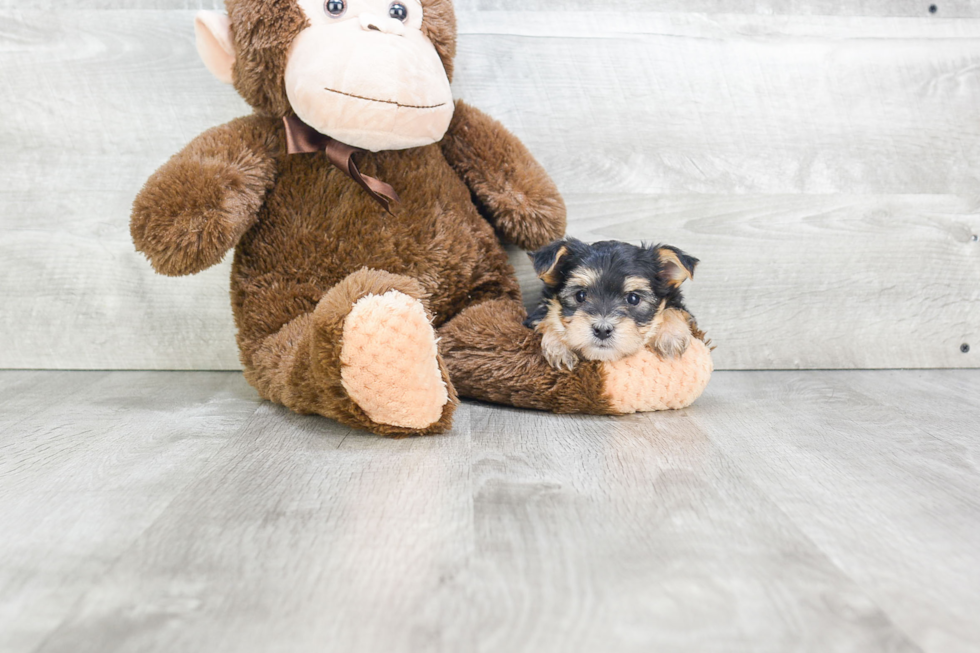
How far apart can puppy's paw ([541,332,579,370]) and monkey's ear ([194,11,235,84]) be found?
928 millimetres

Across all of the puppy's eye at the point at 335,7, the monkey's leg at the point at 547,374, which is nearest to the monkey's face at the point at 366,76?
the puppy's eye at the point at 335,7

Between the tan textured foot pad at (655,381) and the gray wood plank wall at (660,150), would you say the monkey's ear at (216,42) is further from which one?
the tan textured foot pad at (655,381)

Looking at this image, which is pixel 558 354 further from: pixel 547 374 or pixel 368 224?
pixel 368 224

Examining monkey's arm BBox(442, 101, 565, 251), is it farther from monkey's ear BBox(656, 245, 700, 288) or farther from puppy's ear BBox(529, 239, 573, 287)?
monkey's ear BBox(656, 245, 700, 288)

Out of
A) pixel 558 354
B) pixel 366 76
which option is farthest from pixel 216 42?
pixel 558 354

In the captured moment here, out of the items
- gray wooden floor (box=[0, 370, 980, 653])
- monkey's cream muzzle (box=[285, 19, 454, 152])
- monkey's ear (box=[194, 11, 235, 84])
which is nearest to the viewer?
gray wooden floor (box=[0, 370, 980, 653])

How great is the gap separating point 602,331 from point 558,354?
0.12 m

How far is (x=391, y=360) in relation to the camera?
1.39 metres

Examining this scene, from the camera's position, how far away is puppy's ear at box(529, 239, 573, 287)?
1651 millimetres

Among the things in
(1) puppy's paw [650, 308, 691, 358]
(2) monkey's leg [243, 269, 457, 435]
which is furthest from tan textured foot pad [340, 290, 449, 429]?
(1) puppy's paw [650, 308, 691, 358]

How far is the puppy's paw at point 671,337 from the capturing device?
169 centimetres

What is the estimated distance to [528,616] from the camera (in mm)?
857

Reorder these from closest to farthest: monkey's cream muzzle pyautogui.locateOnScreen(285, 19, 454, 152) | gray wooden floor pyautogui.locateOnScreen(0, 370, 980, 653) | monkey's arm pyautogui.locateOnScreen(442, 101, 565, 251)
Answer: gray wooden floor pyautogui.locateOnScreen(0, 370, 980, 653)
monkey's cream muzzle pyautogui.locateOnScreen(285, 19, 454, 152)
monkey's arm pyautogui.locateOnScreen(442, 101, 565, 251)

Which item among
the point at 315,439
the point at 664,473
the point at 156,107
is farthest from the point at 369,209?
the point at 664,473
